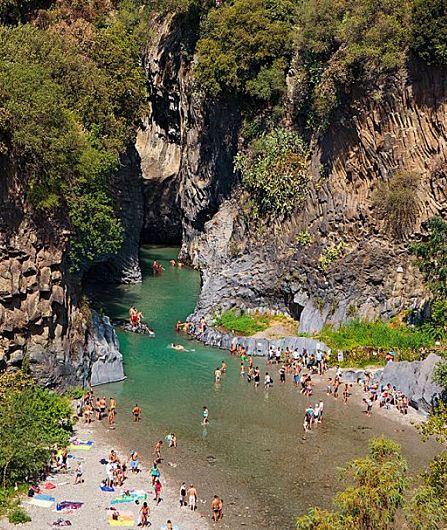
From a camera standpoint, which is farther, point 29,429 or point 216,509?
point 29,429

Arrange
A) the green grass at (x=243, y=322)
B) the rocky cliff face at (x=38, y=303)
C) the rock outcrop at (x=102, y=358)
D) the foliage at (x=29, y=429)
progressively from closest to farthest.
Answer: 1. the foliage at (x=29, y=429)
2. the rocky cliff face at (x=38, y=303)
3. the rock outcrop at (x=102, y=358)
4. the green grass at (x=243, y=322)

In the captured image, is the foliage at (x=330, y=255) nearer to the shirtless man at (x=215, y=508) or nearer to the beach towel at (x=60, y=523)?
the shirtless man at (x=215, y=508)

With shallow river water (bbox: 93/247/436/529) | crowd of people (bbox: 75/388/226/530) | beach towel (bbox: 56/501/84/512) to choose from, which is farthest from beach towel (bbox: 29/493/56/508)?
shallow river water (bbox: 93/247/436/529)

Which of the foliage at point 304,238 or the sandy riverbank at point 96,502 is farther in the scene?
the foliage at point 304,238

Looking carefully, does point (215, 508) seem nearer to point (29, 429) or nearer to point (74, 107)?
point (29, 429)

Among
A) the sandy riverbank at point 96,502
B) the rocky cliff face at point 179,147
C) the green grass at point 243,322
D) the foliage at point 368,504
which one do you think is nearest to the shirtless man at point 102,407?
the sandy riverbank at point 96,502

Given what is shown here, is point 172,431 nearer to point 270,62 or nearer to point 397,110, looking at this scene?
point 397,110

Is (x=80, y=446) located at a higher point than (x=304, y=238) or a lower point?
lower

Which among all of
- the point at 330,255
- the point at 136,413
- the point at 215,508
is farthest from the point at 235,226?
the point at 215,508
